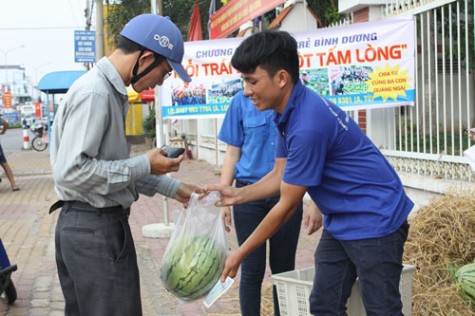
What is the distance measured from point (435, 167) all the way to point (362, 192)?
4154 mm

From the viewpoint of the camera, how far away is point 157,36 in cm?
298

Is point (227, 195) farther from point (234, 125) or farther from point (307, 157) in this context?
point (307, 157)

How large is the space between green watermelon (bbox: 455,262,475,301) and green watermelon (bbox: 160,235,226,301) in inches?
74.5

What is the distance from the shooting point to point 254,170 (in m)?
4.32

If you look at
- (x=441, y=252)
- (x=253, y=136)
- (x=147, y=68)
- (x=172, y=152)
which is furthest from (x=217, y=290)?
(x=441, y=252)

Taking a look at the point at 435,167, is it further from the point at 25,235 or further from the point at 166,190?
the point at 25,235

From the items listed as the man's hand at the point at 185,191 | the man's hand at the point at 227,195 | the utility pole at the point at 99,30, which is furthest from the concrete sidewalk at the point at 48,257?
the utility pole at the point at 99,30

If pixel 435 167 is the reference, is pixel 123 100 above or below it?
above

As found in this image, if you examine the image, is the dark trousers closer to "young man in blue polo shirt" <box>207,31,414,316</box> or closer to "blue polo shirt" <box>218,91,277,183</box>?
"young man in blue polo shirt" <box>207,31,414,316</box>

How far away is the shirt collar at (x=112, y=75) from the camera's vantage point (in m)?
2.93

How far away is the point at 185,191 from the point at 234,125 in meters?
0.94

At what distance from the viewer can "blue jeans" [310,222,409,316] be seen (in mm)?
2965

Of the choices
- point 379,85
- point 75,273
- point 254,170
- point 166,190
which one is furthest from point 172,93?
point 75,273

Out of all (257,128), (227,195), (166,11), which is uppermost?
(166,11)
